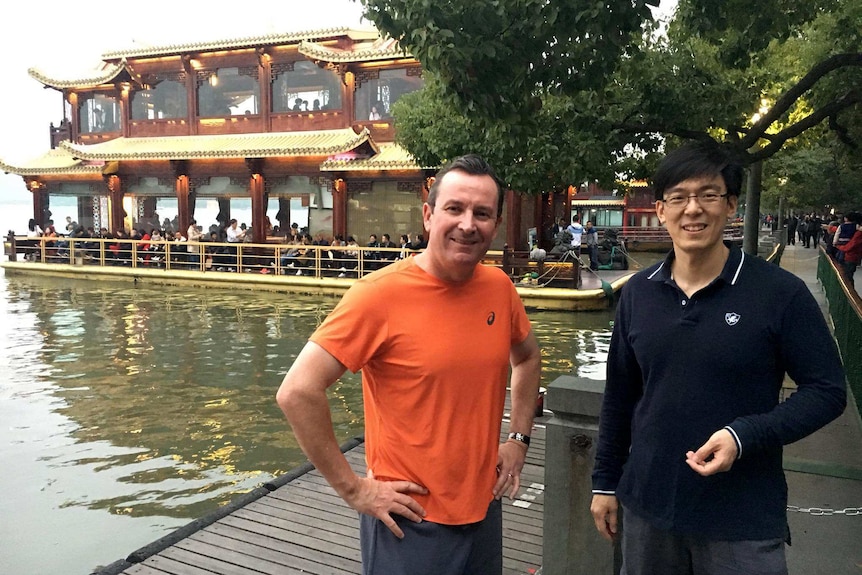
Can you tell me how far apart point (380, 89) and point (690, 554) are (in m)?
22.1

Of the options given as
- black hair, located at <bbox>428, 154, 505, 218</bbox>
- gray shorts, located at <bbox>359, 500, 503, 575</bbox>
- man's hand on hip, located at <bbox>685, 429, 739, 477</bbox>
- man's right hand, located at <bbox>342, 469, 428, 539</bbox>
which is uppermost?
black hair, located at <bbox>428, 154, 505, 218</bbox>

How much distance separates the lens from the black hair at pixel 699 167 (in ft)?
6.52

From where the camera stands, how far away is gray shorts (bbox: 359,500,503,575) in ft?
6.67

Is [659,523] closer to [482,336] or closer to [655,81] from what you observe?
[482,336]

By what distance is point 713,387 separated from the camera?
74.3 inches

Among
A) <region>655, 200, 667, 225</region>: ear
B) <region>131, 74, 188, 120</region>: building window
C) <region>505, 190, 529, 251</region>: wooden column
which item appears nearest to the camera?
<region>655, 200, 667, 225</region>: ear

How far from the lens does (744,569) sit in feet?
6.19

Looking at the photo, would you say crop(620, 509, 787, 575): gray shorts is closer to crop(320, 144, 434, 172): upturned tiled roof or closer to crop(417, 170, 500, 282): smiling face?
crop(417, 170, 500, 282): smiling face

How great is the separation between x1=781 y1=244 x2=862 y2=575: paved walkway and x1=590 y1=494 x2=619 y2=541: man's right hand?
1730 mm

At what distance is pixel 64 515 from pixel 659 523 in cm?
551

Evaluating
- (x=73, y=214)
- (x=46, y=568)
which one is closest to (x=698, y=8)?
(x=46, y=568)

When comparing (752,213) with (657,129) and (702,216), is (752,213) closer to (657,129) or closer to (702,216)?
(657,129)

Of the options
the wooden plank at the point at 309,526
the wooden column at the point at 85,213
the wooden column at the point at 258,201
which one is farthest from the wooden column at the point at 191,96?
the wooden plank at the point at 309,526

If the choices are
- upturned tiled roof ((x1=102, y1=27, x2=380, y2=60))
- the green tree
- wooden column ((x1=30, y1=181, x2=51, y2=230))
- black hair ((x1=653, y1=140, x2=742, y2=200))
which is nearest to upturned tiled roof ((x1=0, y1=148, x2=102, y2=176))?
wooden column ((x1=30, y1=181, x2=51, y2=230))
